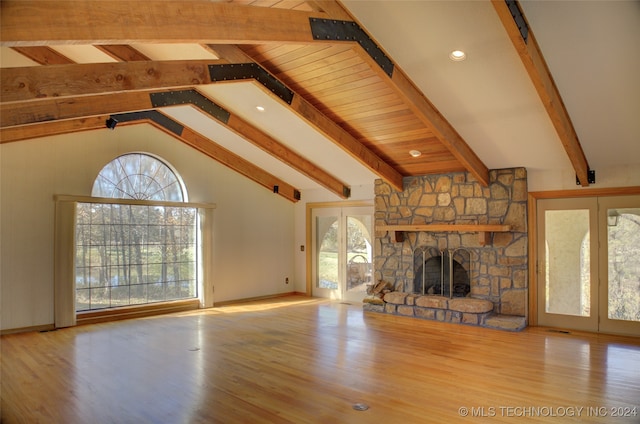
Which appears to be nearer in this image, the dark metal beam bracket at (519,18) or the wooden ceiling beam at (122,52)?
the dark metal beam bracket at (519,18)

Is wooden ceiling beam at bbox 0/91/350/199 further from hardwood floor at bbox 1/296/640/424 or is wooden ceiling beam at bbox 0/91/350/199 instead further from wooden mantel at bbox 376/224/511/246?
hardwood floor at bbox 1/296/640/424

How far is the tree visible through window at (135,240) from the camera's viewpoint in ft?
22.5

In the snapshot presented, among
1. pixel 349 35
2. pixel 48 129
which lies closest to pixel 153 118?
pixel 48 129

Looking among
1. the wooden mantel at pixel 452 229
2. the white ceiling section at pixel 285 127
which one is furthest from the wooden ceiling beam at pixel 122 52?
the wooden mantel at pixel 452 229

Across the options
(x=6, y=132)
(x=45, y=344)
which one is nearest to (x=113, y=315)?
(x=45, y=344)

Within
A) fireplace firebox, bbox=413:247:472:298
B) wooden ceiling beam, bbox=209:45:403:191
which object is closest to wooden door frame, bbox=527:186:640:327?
fireplace firebox, bbox=413:247:472:298

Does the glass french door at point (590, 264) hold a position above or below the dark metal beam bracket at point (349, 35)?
below

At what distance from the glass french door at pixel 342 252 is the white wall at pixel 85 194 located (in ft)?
3.50

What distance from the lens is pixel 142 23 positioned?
286cm

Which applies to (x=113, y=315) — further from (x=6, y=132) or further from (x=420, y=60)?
(x=420, y=60)

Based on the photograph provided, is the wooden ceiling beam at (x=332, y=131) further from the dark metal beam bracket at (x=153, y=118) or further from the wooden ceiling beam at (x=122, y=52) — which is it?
the dark metal beam bracket at (x=153, y=118)

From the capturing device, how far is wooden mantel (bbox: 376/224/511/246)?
636cm

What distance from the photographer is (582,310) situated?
241 inches

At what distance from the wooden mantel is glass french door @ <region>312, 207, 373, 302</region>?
3.19 feet
